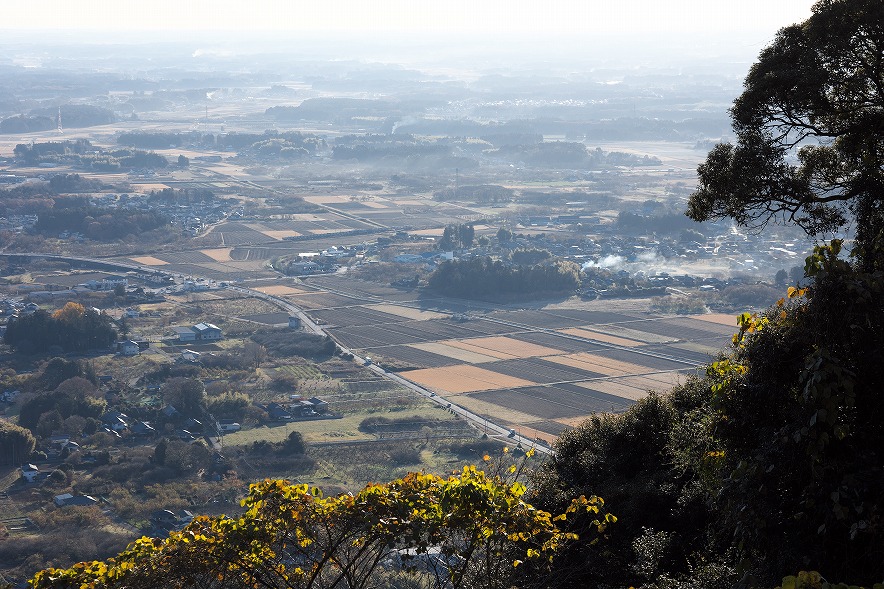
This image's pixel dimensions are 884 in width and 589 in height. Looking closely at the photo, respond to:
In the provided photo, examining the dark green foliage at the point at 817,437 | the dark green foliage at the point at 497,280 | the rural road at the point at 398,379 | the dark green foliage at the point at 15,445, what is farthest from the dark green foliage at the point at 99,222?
the dark green foliage at the point at 817,437

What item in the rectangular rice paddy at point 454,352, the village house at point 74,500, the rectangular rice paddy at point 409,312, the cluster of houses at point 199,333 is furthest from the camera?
the rectangular rice paddy at point 409,312

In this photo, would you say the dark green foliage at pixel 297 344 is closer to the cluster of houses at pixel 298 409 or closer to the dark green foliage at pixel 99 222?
the cluster of houses at pixel 298 409

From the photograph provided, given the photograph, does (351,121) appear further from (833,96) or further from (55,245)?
(833,96)

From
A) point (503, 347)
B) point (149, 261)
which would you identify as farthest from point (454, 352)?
point (149, 261)

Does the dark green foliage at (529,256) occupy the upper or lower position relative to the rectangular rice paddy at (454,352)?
upper

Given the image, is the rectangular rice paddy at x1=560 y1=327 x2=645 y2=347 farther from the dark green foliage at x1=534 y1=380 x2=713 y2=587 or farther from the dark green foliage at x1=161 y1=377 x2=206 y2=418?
the dark green foliage at x1=534 y1=380 x2=713 y2=587

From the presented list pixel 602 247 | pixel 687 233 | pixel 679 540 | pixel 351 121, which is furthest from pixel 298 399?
pixel 351 121

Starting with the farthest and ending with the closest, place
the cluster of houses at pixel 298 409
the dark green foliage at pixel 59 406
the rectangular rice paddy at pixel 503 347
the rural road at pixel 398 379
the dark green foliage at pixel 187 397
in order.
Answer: the rectangular rice paddy at pixel 503 347 → the dark green foliage at pixel 187 397 → the cluster of houses at pixel 298 409 → the dark green foliage at pixel 59 406 → the rural road at pixel 398 379
